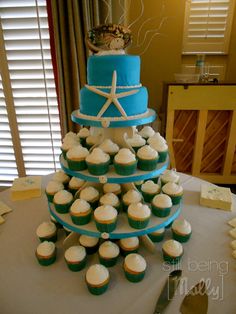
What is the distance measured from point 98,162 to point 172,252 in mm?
373

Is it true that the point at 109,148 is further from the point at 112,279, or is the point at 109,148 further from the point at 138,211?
the point at 112,279

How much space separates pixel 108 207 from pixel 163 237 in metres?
0.30

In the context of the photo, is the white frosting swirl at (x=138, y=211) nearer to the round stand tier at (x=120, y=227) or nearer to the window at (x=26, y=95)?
the round stand tier at (x=120, y=227)

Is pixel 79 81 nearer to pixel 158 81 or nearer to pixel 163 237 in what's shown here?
pixel 158 81

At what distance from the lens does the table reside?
2.10 feet

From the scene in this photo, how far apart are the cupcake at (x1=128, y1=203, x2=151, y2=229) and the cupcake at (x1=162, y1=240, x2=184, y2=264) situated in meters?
0.11

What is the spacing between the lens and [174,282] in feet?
2.29

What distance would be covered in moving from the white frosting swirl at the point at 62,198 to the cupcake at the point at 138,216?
0.22m

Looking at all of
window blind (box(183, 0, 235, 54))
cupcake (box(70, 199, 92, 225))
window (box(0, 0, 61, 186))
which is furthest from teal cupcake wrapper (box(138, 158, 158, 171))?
window blind (box(183, 0, 235, 54))

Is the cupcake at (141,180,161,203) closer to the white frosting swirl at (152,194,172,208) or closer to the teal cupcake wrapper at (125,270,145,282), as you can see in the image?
the white frosting swirl at (152,194,172,208)

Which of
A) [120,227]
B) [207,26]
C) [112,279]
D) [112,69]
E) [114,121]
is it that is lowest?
[112,279]

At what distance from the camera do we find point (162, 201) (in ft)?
2.57

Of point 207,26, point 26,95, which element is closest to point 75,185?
point 26,95

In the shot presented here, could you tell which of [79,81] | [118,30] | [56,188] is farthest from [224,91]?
[56,188]
